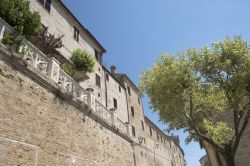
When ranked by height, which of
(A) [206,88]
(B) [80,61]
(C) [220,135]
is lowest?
(C) [220,135]

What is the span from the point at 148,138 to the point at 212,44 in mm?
20945

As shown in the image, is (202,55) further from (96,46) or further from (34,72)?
(96,46)

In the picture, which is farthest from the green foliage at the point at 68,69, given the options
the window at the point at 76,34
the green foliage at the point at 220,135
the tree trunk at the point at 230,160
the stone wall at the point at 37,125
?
the tree trunk at the point at 230,160

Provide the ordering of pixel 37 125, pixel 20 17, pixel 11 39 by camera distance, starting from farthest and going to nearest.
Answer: pixel 20 17, pixel 37 125, pixel 11 39

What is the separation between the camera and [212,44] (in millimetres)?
12656

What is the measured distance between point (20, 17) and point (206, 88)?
358 inches

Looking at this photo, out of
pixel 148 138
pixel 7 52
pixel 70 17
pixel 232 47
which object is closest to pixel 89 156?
pixel 7 52

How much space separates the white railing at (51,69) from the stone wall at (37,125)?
1.85ft

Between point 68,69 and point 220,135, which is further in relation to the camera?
point 68,69

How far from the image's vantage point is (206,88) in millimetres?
12500

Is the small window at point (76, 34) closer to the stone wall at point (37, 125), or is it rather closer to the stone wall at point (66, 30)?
the stone wall at point (66, 30)

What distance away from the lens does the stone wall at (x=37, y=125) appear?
717 cm

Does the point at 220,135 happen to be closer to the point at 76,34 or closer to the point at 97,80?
the point at 97,80

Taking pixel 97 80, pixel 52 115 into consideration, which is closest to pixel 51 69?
pixel 52 115
